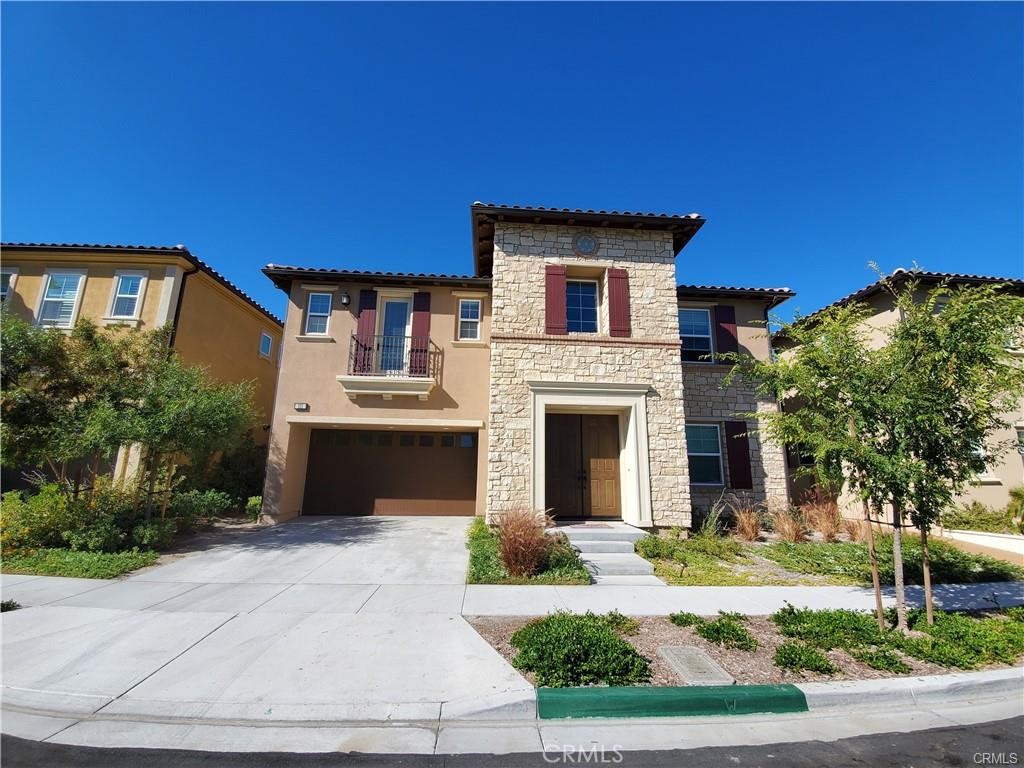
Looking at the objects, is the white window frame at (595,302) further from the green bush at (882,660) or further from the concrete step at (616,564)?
the green bush at (882,660)

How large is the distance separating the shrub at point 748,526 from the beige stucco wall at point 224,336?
47.1 feet

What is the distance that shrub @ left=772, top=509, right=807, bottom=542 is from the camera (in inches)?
396

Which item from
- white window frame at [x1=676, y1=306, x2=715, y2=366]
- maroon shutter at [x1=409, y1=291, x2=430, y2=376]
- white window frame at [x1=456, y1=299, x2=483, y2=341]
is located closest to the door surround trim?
white window frame at [x1=676, y1=306, x2=715, y2=366]

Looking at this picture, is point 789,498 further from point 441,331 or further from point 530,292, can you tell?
point 441,331

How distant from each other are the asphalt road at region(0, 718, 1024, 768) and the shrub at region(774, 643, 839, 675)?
31.4 inches

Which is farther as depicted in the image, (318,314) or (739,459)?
(318,314)

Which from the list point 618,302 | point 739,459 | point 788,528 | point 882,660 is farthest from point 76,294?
point 788,528

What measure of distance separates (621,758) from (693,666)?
151 cm

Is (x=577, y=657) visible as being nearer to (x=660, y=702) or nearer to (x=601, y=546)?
(x=660, y=702)

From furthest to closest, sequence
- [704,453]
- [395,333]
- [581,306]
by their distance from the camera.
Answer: [395,333]
[704,453]
[581,306]

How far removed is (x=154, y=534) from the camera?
8.22m

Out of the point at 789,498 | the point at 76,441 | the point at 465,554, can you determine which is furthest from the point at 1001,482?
the point at 76,441

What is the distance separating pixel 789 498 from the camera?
12234 millimetres

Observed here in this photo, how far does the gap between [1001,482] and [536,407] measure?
13.2 metres
